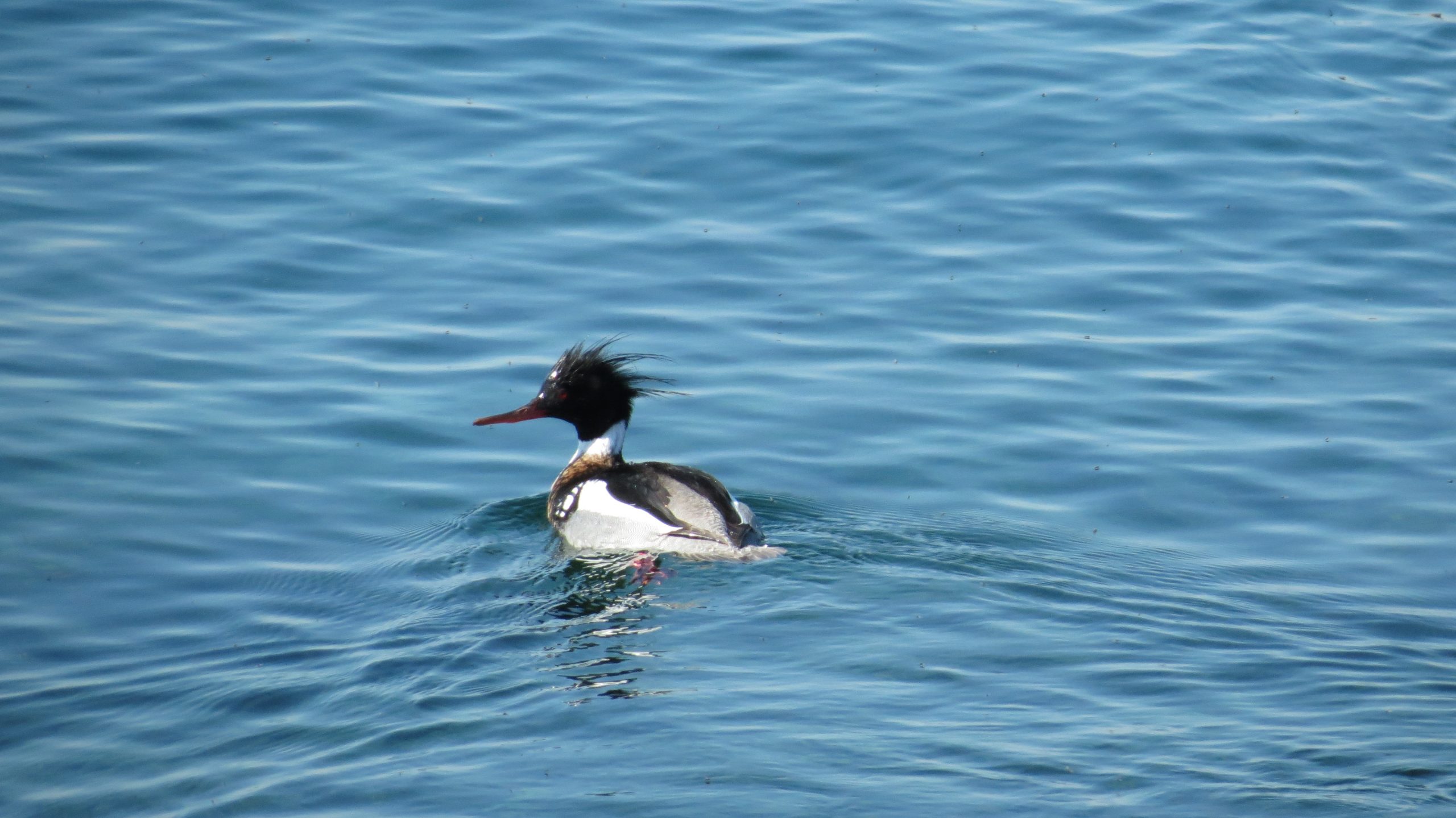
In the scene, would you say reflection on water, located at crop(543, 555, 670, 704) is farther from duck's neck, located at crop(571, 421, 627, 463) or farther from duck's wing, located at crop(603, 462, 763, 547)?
duck's neck, located at crop(571, 421, 627, 463)

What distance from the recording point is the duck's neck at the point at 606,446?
10.4 meters

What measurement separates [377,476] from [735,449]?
7.57 ft

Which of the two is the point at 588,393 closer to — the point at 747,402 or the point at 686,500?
the point at 747,402

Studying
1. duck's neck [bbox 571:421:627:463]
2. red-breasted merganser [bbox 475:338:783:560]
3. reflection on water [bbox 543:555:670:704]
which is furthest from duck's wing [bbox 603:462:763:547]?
duck's neck [bbox 571:421:627:463]

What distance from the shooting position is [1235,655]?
7.70 m

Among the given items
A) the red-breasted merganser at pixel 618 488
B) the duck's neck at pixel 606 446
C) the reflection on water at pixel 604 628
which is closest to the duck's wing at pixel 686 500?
the red-breasted merganser at pixel 618 488

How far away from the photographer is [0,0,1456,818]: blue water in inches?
267

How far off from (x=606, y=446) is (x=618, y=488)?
0.84 meters

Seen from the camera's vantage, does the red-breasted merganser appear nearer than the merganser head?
Yes

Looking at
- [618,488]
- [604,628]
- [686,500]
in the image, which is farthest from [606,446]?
[604,628]

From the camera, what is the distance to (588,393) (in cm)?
1030

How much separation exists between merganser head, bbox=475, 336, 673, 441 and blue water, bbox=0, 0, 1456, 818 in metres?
0.50

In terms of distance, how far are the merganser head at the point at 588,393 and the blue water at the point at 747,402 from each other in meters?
0.50

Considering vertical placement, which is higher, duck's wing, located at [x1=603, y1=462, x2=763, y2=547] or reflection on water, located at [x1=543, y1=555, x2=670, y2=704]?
duck's wing, located at [x1=603, y1=462, x2=763, y2=547]
